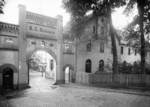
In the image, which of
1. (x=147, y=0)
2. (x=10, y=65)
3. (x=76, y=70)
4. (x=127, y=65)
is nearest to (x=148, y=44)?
(x=147, y=0)

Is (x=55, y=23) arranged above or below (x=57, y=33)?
above

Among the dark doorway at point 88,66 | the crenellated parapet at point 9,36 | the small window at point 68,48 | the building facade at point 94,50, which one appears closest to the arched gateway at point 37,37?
the crenellated parapet at point 9,36

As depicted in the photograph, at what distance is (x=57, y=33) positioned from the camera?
19.2 metres

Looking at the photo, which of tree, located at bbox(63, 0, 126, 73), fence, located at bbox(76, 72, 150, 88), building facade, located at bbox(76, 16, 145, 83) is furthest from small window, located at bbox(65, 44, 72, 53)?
tree, located at bbox(63, 0, 126, 73)

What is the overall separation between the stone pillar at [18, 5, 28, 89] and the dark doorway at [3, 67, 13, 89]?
3.33 ft

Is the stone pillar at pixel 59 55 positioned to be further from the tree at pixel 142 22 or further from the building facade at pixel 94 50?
the tree at pixel 142 22

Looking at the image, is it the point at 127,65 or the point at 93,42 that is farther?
the point at 93,42

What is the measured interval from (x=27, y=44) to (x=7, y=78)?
4819 mm

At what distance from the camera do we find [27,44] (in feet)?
55.1

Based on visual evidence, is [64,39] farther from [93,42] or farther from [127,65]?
[127,65]

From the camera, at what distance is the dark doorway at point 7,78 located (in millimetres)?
14969

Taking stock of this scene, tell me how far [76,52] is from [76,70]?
9.80 ft

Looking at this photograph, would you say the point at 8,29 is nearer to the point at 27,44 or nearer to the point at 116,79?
the point at 27,44

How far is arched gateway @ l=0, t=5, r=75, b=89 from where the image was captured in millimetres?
15053
